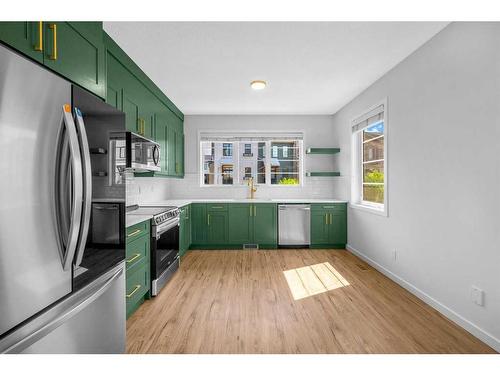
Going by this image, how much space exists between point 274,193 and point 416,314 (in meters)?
3.33

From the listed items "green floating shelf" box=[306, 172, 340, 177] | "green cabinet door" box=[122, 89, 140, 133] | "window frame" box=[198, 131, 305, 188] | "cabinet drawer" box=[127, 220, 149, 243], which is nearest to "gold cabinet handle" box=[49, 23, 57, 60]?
"cabinet drawer" box=[127, 220, 149, 243]

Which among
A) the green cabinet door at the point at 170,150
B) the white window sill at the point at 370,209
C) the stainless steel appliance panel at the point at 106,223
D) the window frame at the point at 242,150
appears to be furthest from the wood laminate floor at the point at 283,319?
the window frame at the point at 242,150

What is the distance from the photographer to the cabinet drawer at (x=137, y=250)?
2.25m

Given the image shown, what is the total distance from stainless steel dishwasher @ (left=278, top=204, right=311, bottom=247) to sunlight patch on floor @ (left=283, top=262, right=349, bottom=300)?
0.96m

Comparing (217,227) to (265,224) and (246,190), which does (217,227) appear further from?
(246,190)

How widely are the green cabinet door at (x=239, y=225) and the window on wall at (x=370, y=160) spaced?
1781 mm

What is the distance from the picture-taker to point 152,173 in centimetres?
353

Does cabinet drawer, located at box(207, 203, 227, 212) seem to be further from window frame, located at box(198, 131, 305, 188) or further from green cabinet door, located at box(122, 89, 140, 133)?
green cabinet door, located at box(122, 89, 140, 133)

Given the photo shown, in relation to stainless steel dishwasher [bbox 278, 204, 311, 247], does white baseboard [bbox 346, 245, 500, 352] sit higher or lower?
lower

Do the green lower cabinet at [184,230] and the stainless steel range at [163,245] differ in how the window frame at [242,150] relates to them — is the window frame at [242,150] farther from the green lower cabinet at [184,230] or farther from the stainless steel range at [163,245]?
the stainless steel range at [163,245]

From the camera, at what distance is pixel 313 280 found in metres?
3.22

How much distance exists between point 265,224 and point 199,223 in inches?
44.8

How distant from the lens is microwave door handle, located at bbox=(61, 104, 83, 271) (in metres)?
1.13

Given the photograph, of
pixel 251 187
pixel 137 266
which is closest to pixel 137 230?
pixel 137 266
